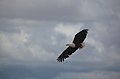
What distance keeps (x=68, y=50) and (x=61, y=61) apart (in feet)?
7.44

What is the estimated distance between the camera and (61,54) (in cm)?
12194

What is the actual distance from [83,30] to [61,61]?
8.14 m

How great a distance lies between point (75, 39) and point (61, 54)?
5997 mm

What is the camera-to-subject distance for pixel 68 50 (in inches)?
4764

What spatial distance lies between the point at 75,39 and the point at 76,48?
1897 mm

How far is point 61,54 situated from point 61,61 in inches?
54.3

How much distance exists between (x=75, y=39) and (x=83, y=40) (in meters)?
1.37

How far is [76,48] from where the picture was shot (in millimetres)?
118188

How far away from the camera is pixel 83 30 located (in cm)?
11625

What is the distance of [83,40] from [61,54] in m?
6.80

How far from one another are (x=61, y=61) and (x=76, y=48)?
15.0 ft

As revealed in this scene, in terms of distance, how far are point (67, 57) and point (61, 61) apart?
125 centimetres
